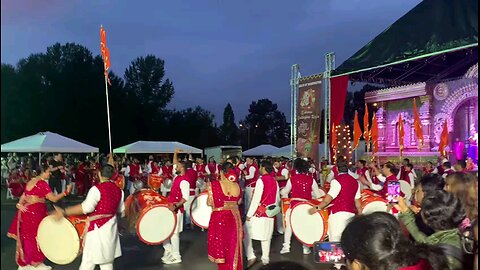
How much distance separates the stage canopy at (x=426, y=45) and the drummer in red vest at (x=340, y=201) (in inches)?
317

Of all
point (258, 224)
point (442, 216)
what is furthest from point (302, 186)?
point (442, 216)

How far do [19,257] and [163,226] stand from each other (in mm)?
1908

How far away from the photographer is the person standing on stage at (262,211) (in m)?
7.21

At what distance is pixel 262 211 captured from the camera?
24.1 ft

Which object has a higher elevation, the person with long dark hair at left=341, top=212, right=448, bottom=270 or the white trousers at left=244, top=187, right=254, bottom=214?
the person with long dark hair at left=341, top=212, right=448, bottom=270

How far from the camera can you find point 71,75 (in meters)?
25.4

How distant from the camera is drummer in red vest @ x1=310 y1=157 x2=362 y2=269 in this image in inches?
273

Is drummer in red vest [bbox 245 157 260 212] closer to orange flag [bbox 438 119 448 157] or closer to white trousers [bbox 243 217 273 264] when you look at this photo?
white trousers [bbox 243 217 273 264]

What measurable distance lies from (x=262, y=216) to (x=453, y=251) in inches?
192

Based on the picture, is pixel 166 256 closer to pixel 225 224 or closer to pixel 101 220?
pixel 225 224

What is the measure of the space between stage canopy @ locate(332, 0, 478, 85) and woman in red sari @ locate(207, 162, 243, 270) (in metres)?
9.79

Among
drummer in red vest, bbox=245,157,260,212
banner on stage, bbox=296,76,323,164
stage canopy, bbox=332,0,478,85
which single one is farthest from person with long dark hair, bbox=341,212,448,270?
banner on stage, bbox=296,76,323,164

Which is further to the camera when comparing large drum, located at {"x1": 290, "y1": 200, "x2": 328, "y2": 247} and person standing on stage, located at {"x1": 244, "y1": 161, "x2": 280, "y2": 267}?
large drum, located at {"x1": 290, "y1": 200, "x2": 328, "y2": 247}

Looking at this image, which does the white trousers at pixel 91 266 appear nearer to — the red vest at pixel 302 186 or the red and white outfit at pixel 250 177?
the red vest at pixel 302 186
